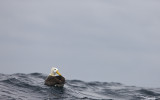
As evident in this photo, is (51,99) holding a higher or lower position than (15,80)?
lower

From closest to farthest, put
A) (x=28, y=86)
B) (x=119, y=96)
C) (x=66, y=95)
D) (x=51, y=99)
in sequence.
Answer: (x=51, y=99), (x=66, y=95), (x=28, y=86), (x=119, y=96)

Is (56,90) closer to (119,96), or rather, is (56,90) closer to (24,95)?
(24,95)

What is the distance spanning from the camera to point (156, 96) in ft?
95.8

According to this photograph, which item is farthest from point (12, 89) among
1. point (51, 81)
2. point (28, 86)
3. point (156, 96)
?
point (156, 96)

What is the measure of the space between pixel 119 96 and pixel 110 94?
3.77 ft

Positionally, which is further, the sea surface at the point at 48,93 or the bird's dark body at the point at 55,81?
the bird's dark body at the point at 55,81

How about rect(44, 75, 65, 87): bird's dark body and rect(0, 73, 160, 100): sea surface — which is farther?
rect(44, 75, 65, 87): bird's dark body

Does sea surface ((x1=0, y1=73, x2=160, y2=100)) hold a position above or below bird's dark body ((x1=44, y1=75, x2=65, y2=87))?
below

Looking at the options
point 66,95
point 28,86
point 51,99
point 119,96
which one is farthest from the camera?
point 119,96

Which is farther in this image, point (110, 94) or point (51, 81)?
point (110, 94)

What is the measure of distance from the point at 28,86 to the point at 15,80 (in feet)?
8.51

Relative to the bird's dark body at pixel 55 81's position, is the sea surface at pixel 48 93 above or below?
below

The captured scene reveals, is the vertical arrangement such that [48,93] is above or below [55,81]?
below

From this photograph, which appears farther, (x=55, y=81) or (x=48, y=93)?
(x=55, y=81)
